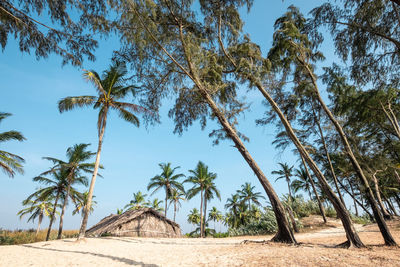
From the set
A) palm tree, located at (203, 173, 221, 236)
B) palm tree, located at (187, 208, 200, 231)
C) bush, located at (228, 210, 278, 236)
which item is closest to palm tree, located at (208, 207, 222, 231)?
palm tree, located at (187, 208, 200, 231)

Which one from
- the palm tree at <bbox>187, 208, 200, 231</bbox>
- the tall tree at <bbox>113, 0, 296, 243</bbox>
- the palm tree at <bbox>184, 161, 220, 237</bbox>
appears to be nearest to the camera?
the tall tree at <bbox>113, 0, 296, 243</bbox>

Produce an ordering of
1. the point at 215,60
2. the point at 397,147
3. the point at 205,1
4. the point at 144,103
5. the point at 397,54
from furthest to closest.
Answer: the point at 397,147 → the point at 144,103 → the point at 215,60 → the point at 205,1 → the point at 397,54

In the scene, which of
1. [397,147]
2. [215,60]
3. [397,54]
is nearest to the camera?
[397,54]

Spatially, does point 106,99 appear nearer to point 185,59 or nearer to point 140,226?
point 185,59

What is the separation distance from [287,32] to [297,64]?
5.60ft

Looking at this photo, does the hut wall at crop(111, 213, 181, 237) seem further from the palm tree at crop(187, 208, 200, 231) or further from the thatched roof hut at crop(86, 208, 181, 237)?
the palm tree at crop(187, 208, 200, 231)

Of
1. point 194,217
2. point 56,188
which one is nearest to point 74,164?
point 56,188

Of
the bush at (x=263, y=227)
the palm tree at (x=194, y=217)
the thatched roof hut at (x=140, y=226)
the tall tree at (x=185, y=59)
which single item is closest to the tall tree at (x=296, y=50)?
the tall tree at (x=185, y=59)

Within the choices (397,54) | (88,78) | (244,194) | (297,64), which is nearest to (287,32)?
(297,64)

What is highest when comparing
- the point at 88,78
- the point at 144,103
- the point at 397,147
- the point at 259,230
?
the point at 88,78

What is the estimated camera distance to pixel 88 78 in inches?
431

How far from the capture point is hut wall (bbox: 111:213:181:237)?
644 inches

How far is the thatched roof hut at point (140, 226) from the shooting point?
15859 millimetres

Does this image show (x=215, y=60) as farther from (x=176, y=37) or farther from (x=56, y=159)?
(x=56, y=159)
